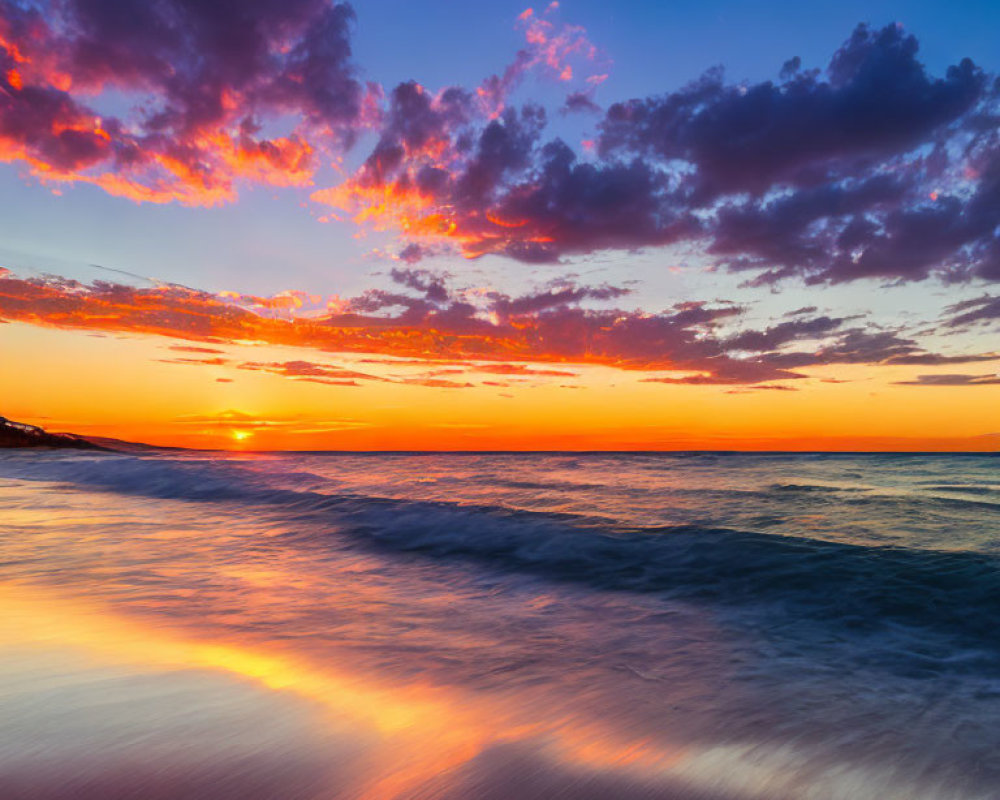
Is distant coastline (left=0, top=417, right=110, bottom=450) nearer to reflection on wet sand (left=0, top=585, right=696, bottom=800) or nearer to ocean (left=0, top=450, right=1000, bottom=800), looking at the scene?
ocean (left=0, top=450, right=1000, bottom=800)

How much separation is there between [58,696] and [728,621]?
4430mm

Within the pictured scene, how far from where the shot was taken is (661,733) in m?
2.62

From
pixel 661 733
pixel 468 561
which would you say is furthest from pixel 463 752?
pixel 468 561

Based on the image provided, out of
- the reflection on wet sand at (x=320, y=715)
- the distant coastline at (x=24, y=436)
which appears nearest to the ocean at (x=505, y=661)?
the reflection on wet sand at (x=320, y=715)

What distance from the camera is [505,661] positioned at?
356 centimetres

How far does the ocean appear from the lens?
2.19 m

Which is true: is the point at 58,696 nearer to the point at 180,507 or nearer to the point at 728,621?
the point at 728,621

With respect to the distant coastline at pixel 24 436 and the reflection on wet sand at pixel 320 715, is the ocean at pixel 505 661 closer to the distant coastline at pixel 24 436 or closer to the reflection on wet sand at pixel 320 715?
the reflection on wet sand at pixel 320 715

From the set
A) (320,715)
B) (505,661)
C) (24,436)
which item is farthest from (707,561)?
(24,436)

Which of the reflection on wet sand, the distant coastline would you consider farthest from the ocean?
the distant coastline

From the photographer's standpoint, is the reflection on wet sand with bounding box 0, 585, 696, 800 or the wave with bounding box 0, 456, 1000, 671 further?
the wave with bounding box 0, 456, 1000, 671

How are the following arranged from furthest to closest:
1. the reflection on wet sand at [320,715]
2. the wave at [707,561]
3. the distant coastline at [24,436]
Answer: the distant coastline at [24,436] < the wave at [707,561] < the reflection on wet sand at [320,715]

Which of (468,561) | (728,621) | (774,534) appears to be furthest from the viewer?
(774,534)

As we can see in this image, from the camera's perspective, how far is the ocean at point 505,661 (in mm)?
2193
